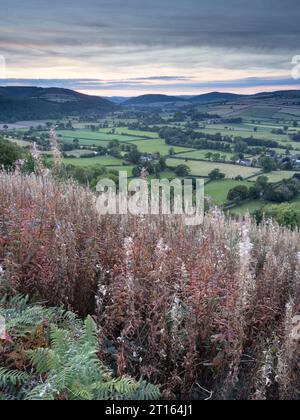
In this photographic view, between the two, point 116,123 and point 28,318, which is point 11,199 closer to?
point 28,318

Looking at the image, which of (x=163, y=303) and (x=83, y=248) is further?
(x=83, y=248)

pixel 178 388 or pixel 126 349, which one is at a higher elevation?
pixel 126 349

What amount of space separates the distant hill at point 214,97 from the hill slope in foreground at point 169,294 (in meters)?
36.8

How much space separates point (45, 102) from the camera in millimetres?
30750

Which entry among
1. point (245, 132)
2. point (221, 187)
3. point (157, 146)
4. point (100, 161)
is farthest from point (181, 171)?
point (245, 132)

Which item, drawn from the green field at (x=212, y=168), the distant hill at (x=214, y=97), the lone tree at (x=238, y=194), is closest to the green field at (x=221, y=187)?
the lone tree at (x=238, y=194)

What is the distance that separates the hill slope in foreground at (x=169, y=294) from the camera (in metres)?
2.78

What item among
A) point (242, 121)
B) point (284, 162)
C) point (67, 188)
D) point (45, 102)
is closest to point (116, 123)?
point (45, 102)

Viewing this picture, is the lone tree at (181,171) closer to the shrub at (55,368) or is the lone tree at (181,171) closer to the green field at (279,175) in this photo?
the green field at (279,175)

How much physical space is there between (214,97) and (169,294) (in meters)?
43.6

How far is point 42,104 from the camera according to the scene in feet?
100

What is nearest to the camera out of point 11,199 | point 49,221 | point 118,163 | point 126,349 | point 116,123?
point 126,349

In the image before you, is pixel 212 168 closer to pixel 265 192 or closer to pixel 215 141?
pixel 265 192

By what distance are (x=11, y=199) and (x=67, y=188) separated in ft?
3.05
